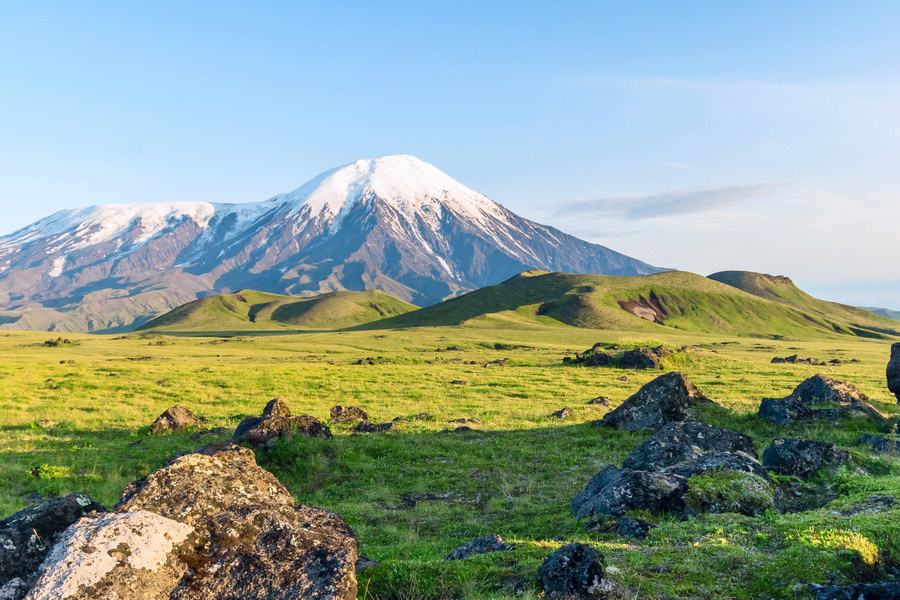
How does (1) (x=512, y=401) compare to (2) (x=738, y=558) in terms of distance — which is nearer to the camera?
(2) (x=738, y=558)

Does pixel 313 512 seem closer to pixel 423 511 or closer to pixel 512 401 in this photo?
pixel 423 511

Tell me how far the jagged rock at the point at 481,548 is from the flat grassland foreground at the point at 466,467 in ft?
1.24

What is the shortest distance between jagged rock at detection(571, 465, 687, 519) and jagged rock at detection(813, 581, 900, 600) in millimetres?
5563

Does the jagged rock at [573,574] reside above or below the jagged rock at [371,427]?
above

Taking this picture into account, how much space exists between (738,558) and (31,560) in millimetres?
9708

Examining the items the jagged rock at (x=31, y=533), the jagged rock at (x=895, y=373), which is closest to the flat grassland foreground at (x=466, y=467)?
the jagged rock at (x=895, y=373)

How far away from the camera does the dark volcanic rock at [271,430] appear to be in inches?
762

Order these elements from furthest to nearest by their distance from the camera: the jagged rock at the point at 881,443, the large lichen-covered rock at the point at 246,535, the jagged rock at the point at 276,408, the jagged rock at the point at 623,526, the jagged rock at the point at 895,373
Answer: the jagged rock at the point at 895,373 < the jagged rock at the point at 276,408 < the jagged rock at the point at 881,443 < the jagged rock at the point at 623,526 < the large lichen-covered rock at the point at 246,535

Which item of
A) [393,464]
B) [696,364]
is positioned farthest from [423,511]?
[696,364]

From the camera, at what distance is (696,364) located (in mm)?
63062

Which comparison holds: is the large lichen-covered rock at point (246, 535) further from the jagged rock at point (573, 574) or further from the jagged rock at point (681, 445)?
the jagged rock at point (681, 445)

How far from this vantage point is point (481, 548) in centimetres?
1015

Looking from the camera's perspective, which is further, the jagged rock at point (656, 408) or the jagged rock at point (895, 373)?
the jagged rock at point (895, 373)

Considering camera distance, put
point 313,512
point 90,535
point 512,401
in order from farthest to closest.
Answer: point 512,401 → point 313,512 → point 90,535
